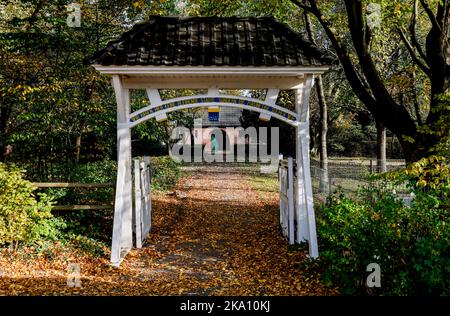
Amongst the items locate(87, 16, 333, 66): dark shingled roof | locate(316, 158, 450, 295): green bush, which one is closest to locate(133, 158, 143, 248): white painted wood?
locate(87, 16, 333, 66): dark shingled roof

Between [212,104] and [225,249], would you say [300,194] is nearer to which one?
[225,249]

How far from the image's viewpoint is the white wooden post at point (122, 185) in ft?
27.7

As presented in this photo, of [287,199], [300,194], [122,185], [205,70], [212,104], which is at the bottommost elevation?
[287,199]

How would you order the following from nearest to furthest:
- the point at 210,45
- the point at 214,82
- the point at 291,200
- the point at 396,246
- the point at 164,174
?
the point at 396,246 < the point at 210,45 < the point at 214,82 < the point at 291,200 < the point at 164,174

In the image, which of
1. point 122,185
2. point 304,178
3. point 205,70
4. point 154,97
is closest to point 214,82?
point 205,70

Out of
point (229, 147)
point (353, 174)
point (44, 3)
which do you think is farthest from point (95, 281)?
point (229, 147)

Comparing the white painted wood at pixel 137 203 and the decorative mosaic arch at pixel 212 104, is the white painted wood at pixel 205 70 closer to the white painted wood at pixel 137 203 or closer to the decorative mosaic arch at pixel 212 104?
the decorative mosaic arch at pixel 212 104

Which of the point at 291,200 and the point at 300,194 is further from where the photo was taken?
the point at 291,200

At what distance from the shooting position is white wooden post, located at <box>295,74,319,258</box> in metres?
8.50

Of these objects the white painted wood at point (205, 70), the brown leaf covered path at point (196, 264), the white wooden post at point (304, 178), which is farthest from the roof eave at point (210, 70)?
the brown leaf covered path at point (196, 264)

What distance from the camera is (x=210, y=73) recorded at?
330 inches

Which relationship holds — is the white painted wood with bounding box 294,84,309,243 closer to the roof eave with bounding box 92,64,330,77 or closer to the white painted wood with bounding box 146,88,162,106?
the roof eave with bounding box 92,64,330,77

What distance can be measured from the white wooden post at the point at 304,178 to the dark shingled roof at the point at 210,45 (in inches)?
29.6

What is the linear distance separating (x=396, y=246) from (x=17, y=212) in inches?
256
